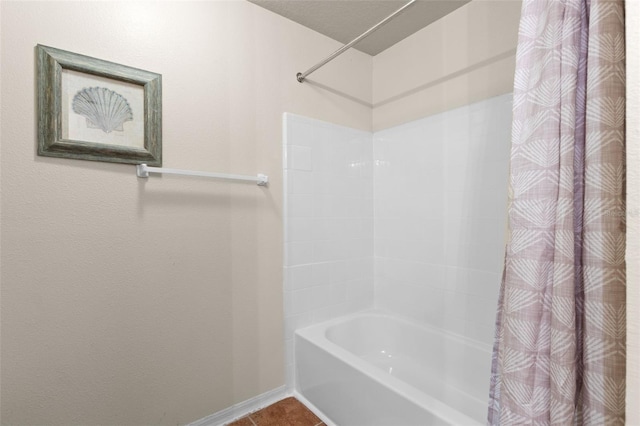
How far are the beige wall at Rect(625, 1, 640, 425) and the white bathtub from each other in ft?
3.04

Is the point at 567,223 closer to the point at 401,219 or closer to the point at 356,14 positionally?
the point at 401,219

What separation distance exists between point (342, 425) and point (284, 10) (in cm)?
225

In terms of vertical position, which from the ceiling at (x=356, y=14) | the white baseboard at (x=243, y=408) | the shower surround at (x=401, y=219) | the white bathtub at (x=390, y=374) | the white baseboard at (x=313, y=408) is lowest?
the white baseboard at (x=313, y=408)

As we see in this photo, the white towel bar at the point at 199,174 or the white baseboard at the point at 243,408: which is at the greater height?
the white towel bar at the point at 199,174

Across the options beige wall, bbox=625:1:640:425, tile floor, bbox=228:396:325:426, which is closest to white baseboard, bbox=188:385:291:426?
tile floor, bbox=228:396:325:426

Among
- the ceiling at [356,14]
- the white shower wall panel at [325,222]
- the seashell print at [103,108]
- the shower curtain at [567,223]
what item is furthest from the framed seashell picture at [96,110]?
the shower curtain at [567,223]

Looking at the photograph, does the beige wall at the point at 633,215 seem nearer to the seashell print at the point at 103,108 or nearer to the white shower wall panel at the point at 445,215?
the white shower wall panel at the point at 445,215

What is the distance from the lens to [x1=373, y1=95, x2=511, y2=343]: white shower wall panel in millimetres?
1622

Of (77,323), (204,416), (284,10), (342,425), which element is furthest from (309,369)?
(284,10)

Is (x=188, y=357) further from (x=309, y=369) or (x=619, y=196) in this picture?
(x=619, y=196)

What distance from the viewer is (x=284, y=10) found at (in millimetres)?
1766

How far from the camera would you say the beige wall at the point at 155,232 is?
3.74 feet

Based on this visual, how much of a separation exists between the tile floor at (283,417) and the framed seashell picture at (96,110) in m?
1.38

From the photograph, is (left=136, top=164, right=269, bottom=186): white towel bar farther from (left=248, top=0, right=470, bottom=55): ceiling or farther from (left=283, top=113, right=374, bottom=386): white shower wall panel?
(left=248, top=0, right=470, bottom=55): ceiling
